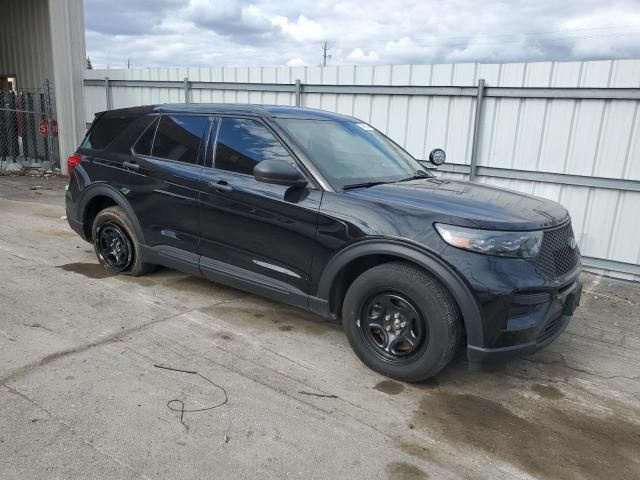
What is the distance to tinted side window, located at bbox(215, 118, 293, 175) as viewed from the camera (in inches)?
155

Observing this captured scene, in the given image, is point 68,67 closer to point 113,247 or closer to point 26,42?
point 26,42

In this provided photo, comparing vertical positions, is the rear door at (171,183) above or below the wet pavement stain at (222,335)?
above

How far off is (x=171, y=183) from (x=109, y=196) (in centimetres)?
96

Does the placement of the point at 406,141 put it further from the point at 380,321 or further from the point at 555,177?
the point at 380,321

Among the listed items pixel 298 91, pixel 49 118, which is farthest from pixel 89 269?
pixel 49 118

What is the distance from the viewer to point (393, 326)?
337 cm

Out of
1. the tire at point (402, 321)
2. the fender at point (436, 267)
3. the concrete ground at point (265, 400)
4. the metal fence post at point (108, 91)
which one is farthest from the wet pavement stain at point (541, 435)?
the metal fence post at point (108, 91)

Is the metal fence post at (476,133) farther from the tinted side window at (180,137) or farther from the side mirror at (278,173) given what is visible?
the side mirror at (278,173)

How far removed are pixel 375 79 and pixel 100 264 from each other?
4.60 m

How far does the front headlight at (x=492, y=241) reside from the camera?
3039mm

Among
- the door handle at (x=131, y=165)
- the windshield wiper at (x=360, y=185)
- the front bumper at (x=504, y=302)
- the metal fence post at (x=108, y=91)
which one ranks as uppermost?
the metal fence post at (x=108, y=91)

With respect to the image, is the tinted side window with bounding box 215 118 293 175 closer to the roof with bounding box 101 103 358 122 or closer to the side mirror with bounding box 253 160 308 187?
the roof with bounding box 101 103 358 122

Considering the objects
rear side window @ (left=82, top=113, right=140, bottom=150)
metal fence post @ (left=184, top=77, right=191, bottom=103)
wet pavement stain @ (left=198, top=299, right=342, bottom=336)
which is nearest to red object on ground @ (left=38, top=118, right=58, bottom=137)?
metal fence post @ (left=184, top=77, right=191, bottom=103)

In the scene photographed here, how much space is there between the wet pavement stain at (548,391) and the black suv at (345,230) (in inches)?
Answer: 15.2
